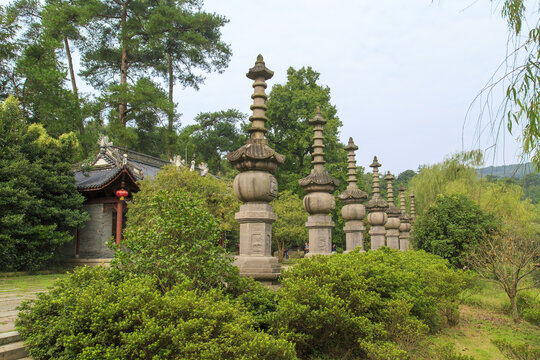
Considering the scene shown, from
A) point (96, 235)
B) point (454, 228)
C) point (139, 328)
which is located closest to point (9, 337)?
point (139, 328)

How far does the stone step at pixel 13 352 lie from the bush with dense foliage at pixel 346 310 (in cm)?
256

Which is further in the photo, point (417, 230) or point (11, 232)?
point (417, 230)

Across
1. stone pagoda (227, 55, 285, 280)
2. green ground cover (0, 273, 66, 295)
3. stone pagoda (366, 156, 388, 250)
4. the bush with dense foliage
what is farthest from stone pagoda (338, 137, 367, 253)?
green ground cover (0, 273, 66, 295)

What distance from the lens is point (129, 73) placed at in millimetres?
28484

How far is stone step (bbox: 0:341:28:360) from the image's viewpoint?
3.73m

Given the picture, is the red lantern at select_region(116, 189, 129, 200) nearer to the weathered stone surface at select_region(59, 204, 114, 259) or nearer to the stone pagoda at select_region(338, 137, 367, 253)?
the weathered stone surface at select_region(59, 204, 114, 259)

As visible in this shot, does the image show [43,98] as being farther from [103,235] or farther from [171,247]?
[171,247]

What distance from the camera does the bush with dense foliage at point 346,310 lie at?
431 cm

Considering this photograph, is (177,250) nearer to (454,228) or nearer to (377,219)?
(377,219)

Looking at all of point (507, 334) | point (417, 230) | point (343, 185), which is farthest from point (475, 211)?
point (343, 185)

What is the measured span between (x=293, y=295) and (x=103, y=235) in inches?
669

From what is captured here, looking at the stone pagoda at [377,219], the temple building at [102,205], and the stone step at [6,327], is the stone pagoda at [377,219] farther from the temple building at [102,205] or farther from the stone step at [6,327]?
the stone step at [6,327]

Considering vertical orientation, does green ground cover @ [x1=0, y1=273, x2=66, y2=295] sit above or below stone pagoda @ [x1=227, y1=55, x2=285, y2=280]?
below

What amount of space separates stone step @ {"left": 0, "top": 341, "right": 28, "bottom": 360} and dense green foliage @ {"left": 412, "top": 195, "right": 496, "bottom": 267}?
13.5 meters
